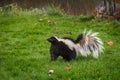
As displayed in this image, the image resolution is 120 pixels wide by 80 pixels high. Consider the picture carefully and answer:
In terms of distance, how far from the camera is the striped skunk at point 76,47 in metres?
7.52

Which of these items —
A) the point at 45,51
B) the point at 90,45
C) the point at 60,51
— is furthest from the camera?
the point at 45,51

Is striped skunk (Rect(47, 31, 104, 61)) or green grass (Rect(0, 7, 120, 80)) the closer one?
green grass (Rect(0, 7, 120, 80))

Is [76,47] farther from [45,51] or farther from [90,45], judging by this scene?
[45,51]

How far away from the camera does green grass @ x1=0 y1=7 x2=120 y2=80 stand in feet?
21.9

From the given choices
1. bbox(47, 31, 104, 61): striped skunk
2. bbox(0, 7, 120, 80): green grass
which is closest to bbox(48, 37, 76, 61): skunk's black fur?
bbox(47, 31, 104, 61): striped skunk

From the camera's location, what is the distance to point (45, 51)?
8.69m

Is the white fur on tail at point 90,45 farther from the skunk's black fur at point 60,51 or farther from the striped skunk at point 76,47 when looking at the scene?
the skunk's black fur at point 60,51

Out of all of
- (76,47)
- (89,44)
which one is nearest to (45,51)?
(76,47)

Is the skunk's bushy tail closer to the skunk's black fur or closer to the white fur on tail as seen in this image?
the white fur on tail

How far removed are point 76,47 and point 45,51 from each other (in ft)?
4.34

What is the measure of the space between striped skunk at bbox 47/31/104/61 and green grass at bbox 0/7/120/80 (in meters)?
0.15

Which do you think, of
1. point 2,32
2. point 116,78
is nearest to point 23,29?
point 2,32

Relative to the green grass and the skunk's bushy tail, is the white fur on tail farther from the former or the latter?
the green grass

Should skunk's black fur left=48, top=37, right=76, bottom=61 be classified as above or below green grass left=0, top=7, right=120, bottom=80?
above
